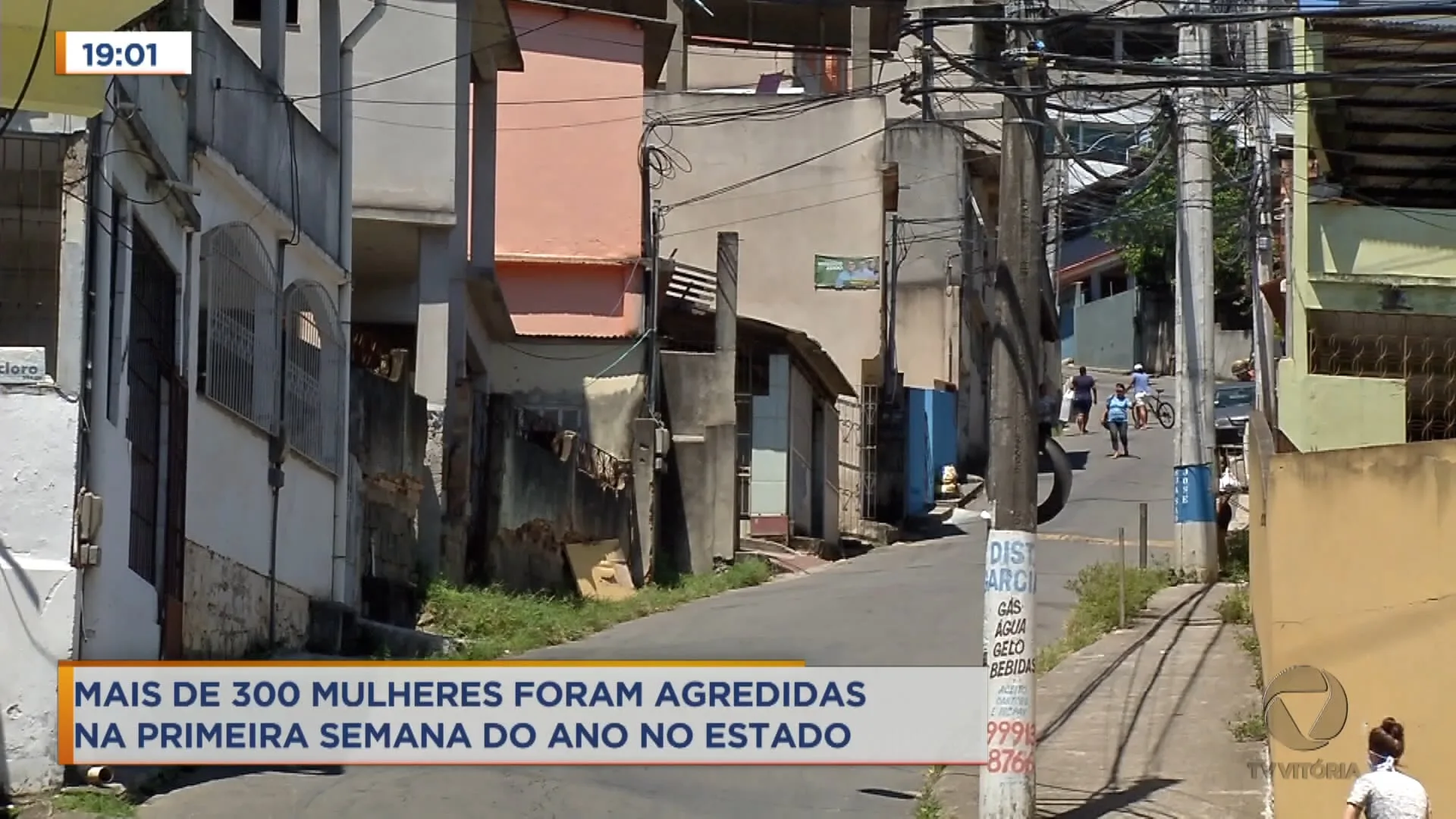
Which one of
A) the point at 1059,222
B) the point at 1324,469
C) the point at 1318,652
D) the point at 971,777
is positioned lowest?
the point at 971,777

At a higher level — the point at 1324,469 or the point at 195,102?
the point at 195,102

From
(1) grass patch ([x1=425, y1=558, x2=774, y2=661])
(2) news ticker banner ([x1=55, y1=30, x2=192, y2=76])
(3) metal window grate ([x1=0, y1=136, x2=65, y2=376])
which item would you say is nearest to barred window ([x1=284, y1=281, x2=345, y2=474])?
(1) grass patch ([x1=425, y1=558, x2=774, y2=661])

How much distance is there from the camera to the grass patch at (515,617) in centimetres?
1709

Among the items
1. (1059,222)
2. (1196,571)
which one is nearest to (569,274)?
(1196,571)

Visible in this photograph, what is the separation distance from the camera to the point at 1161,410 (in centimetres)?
3797

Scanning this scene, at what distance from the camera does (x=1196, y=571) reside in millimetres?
19719

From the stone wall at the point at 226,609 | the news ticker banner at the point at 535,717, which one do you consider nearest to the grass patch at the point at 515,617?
the stone wall at the point at 226,609

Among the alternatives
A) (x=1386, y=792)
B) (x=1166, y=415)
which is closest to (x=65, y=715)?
(x=1386, y=792)

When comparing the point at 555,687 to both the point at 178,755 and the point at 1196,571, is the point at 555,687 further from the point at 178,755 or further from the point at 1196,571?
the point at 1196,571

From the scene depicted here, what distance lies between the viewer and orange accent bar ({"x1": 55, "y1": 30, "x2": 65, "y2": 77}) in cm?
991

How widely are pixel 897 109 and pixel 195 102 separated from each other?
25.7 m

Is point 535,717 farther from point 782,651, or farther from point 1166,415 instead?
point 1166,415

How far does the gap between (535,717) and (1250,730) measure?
4.69 metres

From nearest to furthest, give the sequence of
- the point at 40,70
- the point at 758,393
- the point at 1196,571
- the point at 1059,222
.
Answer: the point at 40,70 < the point at 1196,571 < the point at 758,393 < the point at 1059,222
